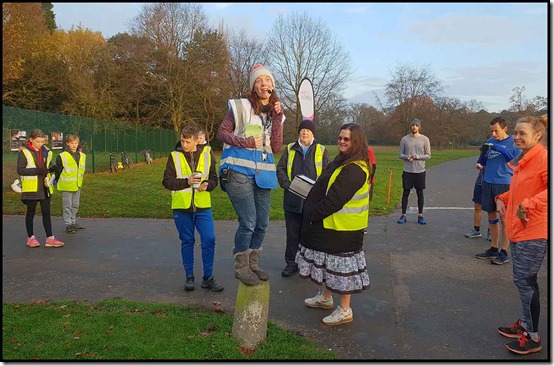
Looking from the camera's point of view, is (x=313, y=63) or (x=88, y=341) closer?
(x=88, y=341)

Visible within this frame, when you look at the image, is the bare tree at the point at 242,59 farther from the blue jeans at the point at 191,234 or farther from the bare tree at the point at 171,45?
the blue jeans at the point at 191,234

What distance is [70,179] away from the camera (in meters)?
7.92

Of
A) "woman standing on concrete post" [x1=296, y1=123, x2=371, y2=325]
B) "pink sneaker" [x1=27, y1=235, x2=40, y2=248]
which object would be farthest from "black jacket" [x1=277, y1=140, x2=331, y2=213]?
"pink sneaker" [x1=27, y1=235, x2=40, y2=248]

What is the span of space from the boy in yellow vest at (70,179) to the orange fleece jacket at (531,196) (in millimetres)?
7112

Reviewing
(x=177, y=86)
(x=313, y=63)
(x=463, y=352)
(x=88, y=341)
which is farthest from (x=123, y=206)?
(x=313, y=63)

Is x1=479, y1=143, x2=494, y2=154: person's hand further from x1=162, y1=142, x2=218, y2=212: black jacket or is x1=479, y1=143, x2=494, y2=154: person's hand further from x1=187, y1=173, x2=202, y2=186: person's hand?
x1=187, y1=173, x2=202, y2=186: person's hand

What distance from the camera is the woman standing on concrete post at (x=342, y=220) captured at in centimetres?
391

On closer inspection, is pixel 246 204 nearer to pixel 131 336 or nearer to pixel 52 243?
pixel 131 336

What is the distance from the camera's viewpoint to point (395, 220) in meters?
9.21

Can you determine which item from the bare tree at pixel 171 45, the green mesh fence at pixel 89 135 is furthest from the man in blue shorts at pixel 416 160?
the bare tree at pixel 171 45

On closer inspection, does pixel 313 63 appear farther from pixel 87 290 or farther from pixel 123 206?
pixel 87 290

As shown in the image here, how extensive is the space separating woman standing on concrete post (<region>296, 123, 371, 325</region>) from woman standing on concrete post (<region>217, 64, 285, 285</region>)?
0.53 metres

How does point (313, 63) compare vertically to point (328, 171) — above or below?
above

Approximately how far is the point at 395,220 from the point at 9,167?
12358 millimetres
